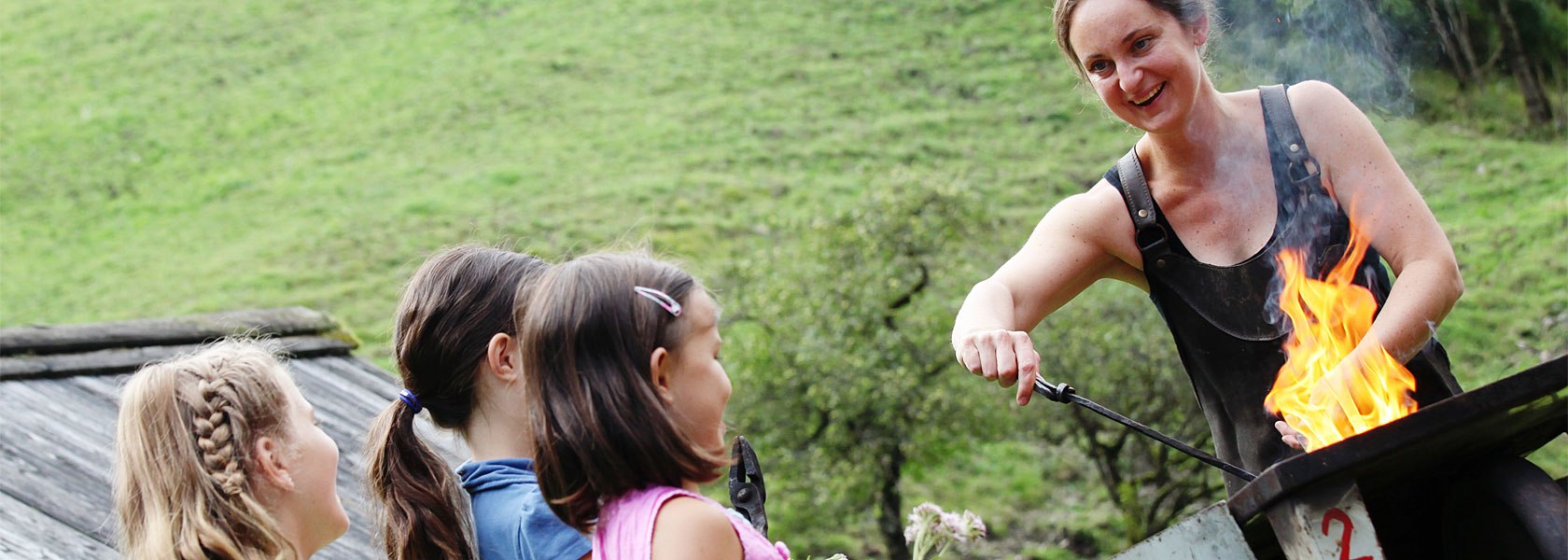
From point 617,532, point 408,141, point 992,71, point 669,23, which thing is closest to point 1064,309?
point 617,532

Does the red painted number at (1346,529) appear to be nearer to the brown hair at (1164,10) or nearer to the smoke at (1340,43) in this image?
the brown hair at (1164,10)

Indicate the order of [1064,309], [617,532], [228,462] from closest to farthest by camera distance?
[617,532] < [228,462] < [1064,309]

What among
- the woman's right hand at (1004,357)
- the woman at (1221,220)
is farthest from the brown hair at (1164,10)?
the woman's right hand at (1004,357)

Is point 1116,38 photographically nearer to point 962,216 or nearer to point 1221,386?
point 1221,386

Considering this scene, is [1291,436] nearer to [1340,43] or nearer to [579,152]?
[1340,43]

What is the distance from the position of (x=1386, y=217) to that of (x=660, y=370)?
1.37 metres

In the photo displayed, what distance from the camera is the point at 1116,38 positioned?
8.46 ft

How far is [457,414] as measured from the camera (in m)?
2.61

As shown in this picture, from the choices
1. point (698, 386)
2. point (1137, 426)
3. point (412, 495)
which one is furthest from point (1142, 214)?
point (412, 495)

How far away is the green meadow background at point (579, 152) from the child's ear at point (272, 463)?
15.1 ft

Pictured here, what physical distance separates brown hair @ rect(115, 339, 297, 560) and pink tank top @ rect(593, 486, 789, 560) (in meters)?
0.56

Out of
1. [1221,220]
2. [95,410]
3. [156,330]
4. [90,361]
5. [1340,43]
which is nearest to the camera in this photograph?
[1221,220]

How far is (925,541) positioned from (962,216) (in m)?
4.32

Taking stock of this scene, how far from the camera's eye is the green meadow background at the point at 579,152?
8.33 metres
